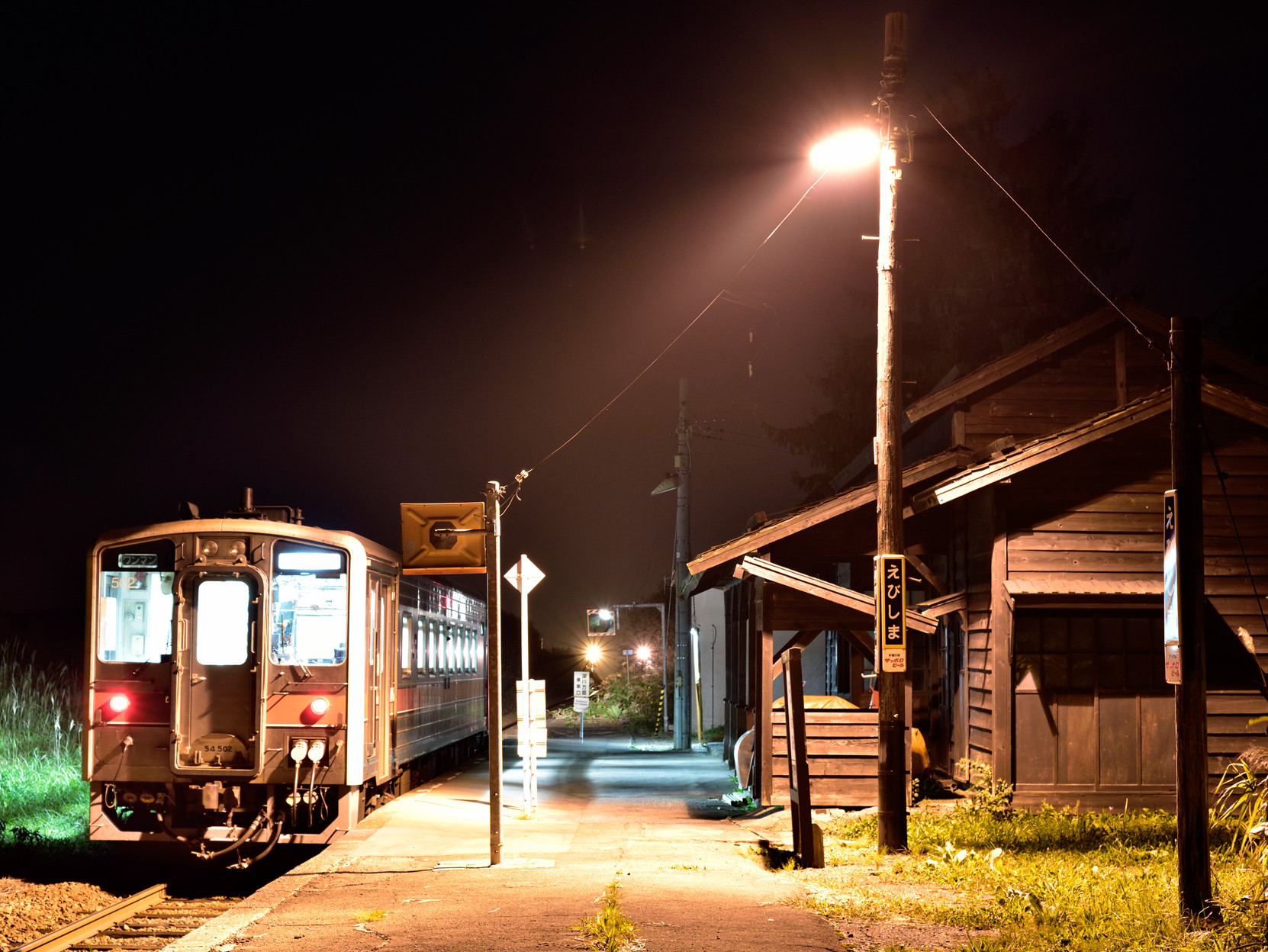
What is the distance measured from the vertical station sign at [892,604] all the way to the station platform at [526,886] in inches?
90.7

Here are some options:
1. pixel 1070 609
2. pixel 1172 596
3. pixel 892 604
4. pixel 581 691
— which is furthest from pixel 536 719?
pixel 581 691

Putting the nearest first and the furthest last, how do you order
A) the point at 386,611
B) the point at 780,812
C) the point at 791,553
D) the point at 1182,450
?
the point at 1182,450
the point at 386,611
the point at 780,812
the point at 791,553

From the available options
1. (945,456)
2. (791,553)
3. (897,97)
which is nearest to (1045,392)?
(945,456)

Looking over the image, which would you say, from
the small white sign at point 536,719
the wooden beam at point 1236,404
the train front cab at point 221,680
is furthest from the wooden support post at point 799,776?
the wooden beam at point 1236,404

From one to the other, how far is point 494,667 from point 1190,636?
220 inches

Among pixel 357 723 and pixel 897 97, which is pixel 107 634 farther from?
pixel 897 97

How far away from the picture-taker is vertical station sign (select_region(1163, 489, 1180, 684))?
766 centimetres

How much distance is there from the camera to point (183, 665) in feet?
36.7

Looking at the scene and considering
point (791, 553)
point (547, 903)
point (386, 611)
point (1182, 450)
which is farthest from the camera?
point (791, 553)

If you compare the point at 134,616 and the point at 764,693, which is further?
the point at 764,693

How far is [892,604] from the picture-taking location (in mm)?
10883

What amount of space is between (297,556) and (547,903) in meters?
4.59

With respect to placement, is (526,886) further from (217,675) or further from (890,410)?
(890,410)

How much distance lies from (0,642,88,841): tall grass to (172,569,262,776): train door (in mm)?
3598
